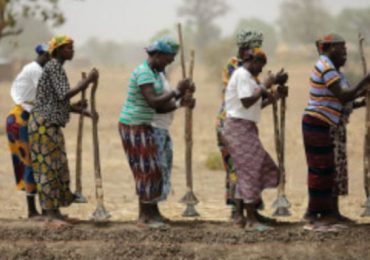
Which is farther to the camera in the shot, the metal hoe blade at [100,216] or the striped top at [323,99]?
the metal hoe blade at [100,216]

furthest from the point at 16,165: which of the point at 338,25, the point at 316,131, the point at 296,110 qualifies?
the point at 338,25

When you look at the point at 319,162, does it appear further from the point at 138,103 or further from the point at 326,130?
the point at 138,103

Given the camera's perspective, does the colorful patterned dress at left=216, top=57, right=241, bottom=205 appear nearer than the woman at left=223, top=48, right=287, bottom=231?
No

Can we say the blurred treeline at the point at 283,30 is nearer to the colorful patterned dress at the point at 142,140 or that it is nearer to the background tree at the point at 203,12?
the background tree at the point at 203,12

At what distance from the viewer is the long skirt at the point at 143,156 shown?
6.47 m

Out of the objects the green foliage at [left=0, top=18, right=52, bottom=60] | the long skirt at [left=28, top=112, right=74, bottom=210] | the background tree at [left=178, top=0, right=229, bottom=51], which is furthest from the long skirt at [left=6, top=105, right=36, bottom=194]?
the green foliage at [left=0, top=18, right=52, bottom=60]

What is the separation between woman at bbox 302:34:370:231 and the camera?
6.15 m

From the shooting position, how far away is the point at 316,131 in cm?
626

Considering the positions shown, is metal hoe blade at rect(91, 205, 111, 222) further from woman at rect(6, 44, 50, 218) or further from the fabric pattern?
the fabric pattern

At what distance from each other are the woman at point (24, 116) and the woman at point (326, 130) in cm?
274

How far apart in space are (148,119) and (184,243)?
116 centimetres

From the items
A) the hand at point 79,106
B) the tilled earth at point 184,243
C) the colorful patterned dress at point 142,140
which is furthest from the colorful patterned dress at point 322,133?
the hand at point 79,106

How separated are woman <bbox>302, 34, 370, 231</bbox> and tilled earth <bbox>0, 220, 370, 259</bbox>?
0.25m

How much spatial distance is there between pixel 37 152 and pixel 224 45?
31742 mm
